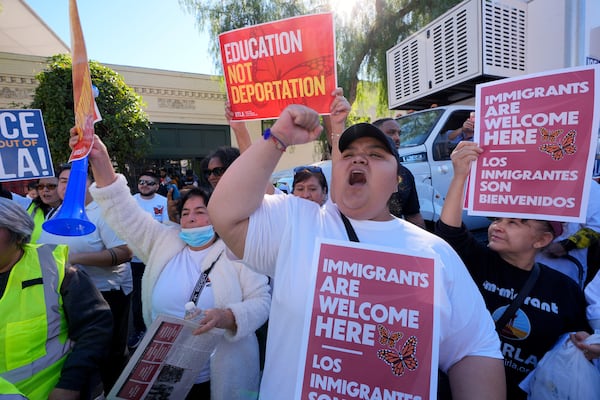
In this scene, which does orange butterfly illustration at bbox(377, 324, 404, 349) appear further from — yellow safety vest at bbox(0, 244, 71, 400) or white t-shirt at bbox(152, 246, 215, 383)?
yellow safety vest at bbox(0, 244, 71, 400)

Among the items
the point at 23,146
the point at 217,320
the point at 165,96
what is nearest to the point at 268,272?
the point at 217,320

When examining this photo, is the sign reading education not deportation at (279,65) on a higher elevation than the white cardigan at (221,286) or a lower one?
higher

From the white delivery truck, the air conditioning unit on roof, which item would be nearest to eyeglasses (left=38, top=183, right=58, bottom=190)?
the white delivery truck

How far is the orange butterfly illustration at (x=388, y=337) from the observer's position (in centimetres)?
115

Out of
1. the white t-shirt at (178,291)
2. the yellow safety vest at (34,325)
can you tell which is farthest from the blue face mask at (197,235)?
the yellow safety vest at (34,325)

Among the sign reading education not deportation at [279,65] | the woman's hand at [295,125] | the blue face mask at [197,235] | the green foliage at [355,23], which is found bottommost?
the blue face mask at [197,235]

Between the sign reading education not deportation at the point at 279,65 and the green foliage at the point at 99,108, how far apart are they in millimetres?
6313

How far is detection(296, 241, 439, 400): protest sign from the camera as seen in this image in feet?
3.70

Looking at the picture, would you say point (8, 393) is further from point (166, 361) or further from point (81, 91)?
point (81, 91)

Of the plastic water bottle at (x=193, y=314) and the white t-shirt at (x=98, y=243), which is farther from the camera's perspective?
the white t-shirt at (x=98, y=243)

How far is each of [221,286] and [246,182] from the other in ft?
3.47

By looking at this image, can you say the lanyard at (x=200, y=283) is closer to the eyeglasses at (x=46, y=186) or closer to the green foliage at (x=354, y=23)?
the eyeglasses at (x=46, y=186)

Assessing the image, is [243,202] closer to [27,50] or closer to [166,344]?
[166,344]

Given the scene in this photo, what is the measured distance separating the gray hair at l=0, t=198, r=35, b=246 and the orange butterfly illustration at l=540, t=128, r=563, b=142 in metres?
2.82
